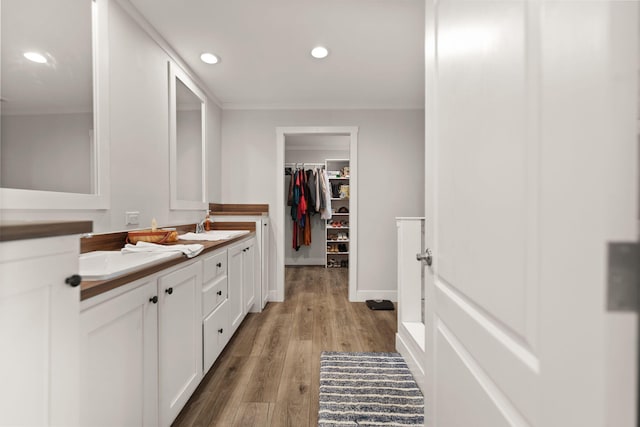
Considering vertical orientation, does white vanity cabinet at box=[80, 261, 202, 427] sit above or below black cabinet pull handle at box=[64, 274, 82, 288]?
below

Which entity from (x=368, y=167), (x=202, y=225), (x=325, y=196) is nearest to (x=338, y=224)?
(x=325, y=196)

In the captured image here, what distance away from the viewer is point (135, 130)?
6.45ft

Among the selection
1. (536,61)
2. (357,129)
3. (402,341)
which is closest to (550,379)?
(536,61)

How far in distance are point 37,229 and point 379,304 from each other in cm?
317

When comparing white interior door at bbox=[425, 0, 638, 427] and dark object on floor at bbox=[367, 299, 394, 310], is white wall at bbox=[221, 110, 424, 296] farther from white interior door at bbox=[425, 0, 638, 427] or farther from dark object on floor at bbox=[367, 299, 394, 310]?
white interior door at bbox=[425, 0, 638, 427]

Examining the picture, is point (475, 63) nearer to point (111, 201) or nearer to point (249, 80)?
point (111, 201)

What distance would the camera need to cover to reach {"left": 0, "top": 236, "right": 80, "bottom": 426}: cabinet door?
601 mm

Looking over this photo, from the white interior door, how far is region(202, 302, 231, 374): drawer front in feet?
4.64

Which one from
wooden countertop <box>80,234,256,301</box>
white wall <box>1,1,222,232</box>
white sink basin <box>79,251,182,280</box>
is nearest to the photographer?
wooden countertop <box>80,234,256,301</box>

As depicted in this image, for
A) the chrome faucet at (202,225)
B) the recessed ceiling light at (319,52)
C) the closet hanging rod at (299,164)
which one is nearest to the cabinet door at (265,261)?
the chrome faucet at (202,225)

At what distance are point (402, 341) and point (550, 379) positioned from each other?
6.38 ft

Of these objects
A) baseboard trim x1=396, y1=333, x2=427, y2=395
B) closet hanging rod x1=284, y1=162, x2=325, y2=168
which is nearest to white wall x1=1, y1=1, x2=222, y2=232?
baseboard trim x1=396, y1=333, x2=427, y2=395

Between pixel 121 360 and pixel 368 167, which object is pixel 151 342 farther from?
pixel 368 167

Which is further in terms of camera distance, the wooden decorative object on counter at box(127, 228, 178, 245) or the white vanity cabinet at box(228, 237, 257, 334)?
the white vanity cabinet at box(228, 237, 257, 334)
